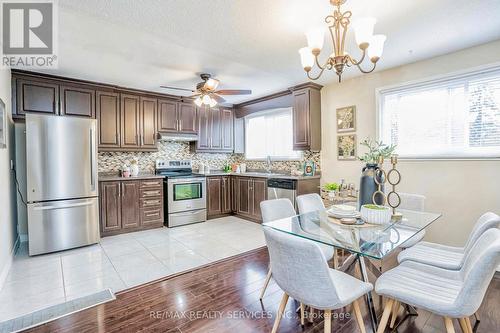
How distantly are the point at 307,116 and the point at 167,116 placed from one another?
107 inches

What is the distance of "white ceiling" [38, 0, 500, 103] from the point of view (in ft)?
6.67

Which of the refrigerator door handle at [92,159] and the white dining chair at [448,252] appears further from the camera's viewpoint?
the refrigerator door handle at [92,159]

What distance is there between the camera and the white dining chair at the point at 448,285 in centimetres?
119

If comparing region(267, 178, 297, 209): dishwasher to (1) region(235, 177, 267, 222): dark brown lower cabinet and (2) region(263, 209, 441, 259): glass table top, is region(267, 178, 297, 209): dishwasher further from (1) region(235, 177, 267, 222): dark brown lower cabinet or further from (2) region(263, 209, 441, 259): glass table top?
(2) region(263, 209, 441, 259): glass table top

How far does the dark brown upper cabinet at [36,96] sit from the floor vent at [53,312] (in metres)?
2.89

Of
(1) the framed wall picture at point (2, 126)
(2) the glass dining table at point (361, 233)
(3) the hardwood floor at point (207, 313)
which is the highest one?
(1) the framed wall picture at point (2, 126)

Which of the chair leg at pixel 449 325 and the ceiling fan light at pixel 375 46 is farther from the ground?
the ceiling fan light at pixel 375 46

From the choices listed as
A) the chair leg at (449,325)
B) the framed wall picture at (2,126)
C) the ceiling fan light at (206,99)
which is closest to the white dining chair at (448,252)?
the chair leg at (449,325)

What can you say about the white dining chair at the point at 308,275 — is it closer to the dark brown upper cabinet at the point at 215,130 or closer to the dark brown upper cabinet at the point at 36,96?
the dark brown upper cabinet at the point at 36,96

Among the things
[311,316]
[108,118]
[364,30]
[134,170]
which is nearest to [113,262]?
[134,170]

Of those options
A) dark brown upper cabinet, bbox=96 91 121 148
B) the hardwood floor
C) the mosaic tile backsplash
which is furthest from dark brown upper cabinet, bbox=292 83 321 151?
dark brown upper cabinet, bbox=96 91 121 148

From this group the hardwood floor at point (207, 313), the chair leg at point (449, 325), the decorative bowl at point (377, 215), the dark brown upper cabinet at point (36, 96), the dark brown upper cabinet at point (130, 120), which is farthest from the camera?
the dark brown upper cabinet at point (130, 120)

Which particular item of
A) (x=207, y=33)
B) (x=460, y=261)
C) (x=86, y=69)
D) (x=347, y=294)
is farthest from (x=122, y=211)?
(x=460, y=261)

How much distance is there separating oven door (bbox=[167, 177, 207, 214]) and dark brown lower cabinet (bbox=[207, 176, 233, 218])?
164 millimetres
